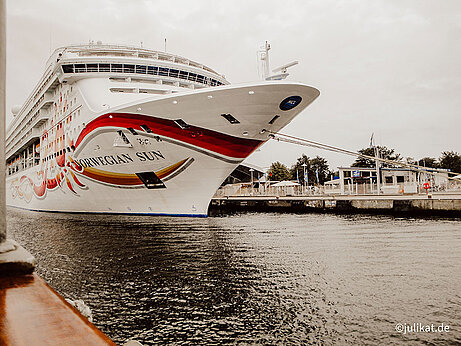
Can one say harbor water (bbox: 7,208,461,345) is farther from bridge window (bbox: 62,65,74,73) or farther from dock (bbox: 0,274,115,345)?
bridge window (bbox: 62,65,74,73)

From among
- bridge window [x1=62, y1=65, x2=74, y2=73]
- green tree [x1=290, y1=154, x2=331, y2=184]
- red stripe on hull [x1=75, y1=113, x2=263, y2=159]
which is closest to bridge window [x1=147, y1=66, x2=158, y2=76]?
bridge window [x1=62, y1=65, x2=74, y2=73]

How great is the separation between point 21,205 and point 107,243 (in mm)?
30275

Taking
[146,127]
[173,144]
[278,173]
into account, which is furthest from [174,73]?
[278,173]

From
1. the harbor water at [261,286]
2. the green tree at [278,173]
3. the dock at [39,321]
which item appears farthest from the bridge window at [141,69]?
the green tree at [278,173]

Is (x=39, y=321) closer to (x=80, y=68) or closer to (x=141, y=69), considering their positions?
(x=141, y=69)

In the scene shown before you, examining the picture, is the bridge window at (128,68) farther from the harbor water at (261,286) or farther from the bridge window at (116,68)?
the harbor water at (261,286)

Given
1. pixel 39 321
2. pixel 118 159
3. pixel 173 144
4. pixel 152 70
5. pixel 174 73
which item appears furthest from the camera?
pixel 174 73

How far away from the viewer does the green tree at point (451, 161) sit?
195 feet

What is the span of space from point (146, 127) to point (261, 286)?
10381 mm

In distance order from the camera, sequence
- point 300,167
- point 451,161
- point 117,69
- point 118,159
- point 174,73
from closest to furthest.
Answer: point 118,159
point 117,69
point 174,73
point 451,161
point 300,167

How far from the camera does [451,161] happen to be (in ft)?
197

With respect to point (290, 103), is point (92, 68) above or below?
above

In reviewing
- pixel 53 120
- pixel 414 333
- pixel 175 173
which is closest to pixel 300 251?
pixel 414 333

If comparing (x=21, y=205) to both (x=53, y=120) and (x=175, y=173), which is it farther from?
(x=175, y=173)
